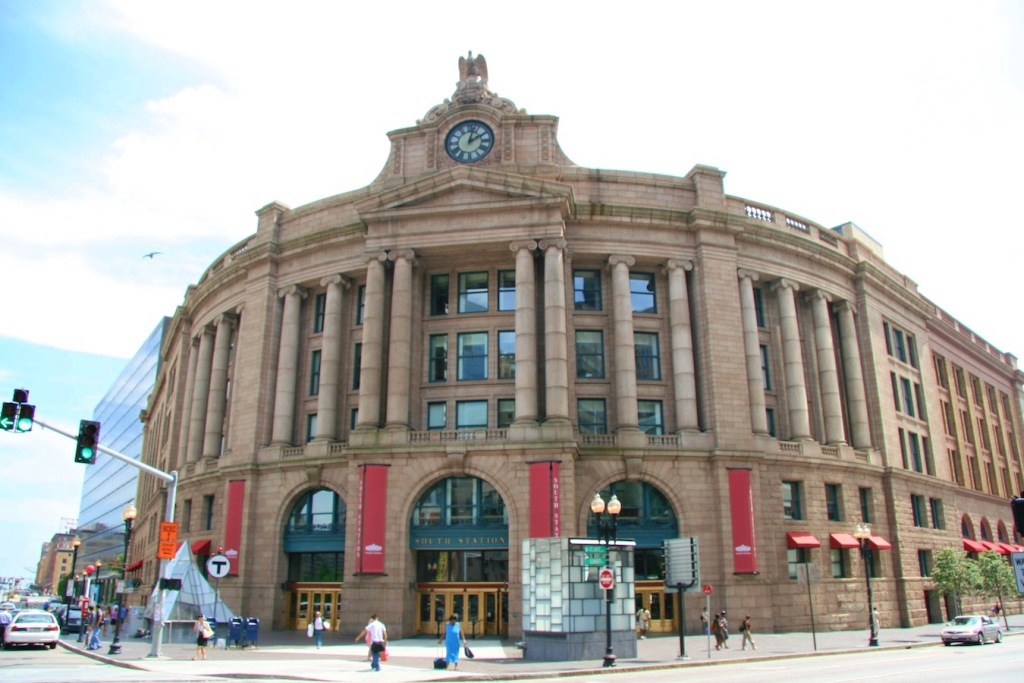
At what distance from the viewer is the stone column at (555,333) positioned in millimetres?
38469

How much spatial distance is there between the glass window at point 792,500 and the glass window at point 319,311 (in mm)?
28278

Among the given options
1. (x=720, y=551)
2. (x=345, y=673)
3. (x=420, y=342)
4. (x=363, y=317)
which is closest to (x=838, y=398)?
(x=720, y=551)

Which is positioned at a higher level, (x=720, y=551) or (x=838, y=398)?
(x=838, y=398)

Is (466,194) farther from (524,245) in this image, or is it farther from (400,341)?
(400,341)

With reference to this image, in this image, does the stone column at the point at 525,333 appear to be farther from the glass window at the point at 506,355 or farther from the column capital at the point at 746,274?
the column capital at the point at 746,274

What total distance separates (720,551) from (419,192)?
80.2 ft

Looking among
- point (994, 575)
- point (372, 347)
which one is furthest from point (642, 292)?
point (994, 575)

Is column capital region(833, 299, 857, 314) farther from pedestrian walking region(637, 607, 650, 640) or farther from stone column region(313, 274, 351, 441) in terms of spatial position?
stone column region(313, 274, 351, 441)

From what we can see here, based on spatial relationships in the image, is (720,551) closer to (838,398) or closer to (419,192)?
(838,398)

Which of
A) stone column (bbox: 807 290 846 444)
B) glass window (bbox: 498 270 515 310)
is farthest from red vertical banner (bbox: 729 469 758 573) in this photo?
glass window (bbox: 498 270 515 310)

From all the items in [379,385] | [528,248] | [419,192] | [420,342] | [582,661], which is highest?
[419,192]

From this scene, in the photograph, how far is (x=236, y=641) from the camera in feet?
104

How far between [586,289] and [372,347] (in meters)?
12.4

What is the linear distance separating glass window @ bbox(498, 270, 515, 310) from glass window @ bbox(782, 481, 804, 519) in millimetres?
17779
